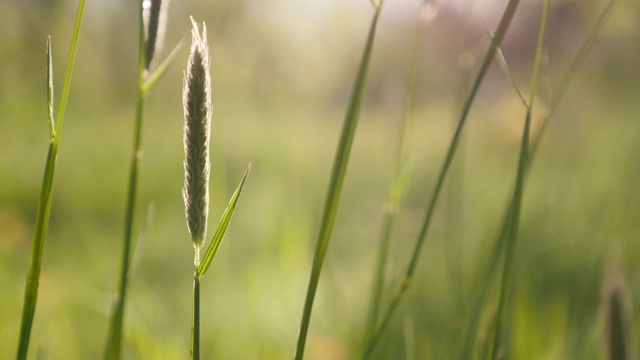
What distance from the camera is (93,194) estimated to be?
97.1 inches

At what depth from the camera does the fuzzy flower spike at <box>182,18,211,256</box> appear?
0.28 meters

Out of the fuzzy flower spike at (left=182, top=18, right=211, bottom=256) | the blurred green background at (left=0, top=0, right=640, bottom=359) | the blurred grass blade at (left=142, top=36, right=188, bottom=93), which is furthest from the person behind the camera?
the blurred green background at (left=0, top=0, right=640, bottom=359)

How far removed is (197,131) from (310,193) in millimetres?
2297

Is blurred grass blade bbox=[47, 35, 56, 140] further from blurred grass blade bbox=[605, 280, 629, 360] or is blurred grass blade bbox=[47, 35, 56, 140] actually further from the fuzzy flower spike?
blurred grass blade bbox=[605, 280, 629, 360]

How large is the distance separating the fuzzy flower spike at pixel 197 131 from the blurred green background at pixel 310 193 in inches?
11.5

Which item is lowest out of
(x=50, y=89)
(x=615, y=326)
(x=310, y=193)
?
(x=615, y=326)

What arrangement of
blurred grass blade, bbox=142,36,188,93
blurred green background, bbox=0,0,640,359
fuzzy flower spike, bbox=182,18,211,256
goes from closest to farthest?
fuzzy flower spike, bbox=182,18,211,256 < blurred grass blade, bbox=142,36,188,93 < blurred green background, bbox=0,0,640,359

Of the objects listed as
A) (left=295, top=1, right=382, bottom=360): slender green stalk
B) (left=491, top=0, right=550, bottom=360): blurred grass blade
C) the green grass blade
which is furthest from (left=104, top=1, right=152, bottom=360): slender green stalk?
(left=491, top=0, right=550, bottom=360): blurred grass blade

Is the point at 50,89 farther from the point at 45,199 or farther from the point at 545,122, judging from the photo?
the point at 545,122

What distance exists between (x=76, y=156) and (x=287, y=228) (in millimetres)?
2284

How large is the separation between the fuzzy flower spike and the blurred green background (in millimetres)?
292

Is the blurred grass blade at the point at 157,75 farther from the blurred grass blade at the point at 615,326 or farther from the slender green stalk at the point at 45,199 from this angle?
the blurred grass blade at the point at 615,326

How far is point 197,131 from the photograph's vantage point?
0.28 m

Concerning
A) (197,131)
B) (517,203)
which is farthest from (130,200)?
(517,203)
